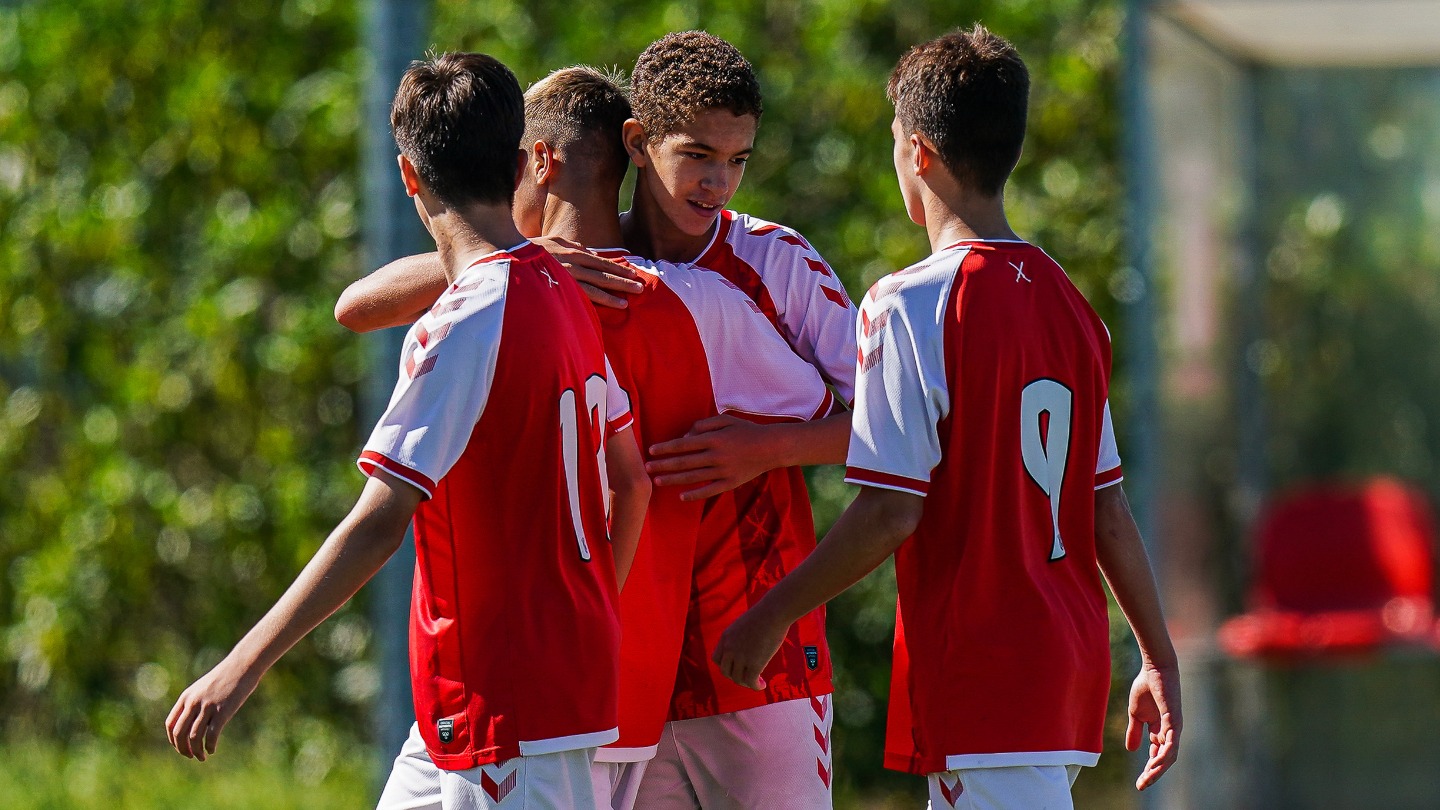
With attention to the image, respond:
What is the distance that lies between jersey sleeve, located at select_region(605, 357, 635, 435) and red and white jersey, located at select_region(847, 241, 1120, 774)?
39cm

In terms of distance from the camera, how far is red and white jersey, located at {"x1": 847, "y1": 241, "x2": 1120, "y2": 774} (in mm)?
2482

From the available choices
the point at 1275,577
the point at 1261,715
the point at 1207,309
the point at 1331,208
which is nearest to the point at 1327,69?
the point at 1331,208

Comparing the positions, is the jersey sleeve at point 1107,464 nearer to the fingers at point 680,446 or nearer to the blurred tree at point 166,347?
the fingers at point 680,446

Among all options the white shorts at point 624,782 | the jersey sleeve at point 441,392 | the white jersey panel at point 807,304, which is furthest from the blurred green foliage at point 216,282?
the jersey sleeve at point 441,392

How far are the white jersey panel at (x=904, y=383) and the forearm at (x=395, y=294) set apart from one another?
740mm

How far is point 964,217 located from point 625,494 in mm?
688

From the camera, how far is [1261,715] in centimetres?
689

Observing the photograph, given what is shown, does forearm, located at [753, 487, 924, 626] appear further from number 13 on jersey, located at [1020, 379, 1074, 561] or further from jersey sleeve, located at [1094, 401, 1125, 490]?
jersey sleeve, located at [1094, 401, 1125, 490]

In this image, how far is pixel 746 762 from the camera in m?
2.91

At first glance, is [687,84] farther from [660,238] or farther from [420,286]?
[420,286]

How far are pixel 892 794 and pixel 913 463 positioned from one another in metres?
3.91

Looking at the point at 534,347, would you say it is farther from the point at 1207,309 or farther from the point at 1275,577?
the point at 1275,577

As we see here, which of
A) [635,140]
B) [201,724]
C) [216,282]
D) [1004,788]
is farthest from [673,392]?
[216,282]

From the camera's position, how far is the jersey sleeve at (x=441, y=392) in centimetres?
237
